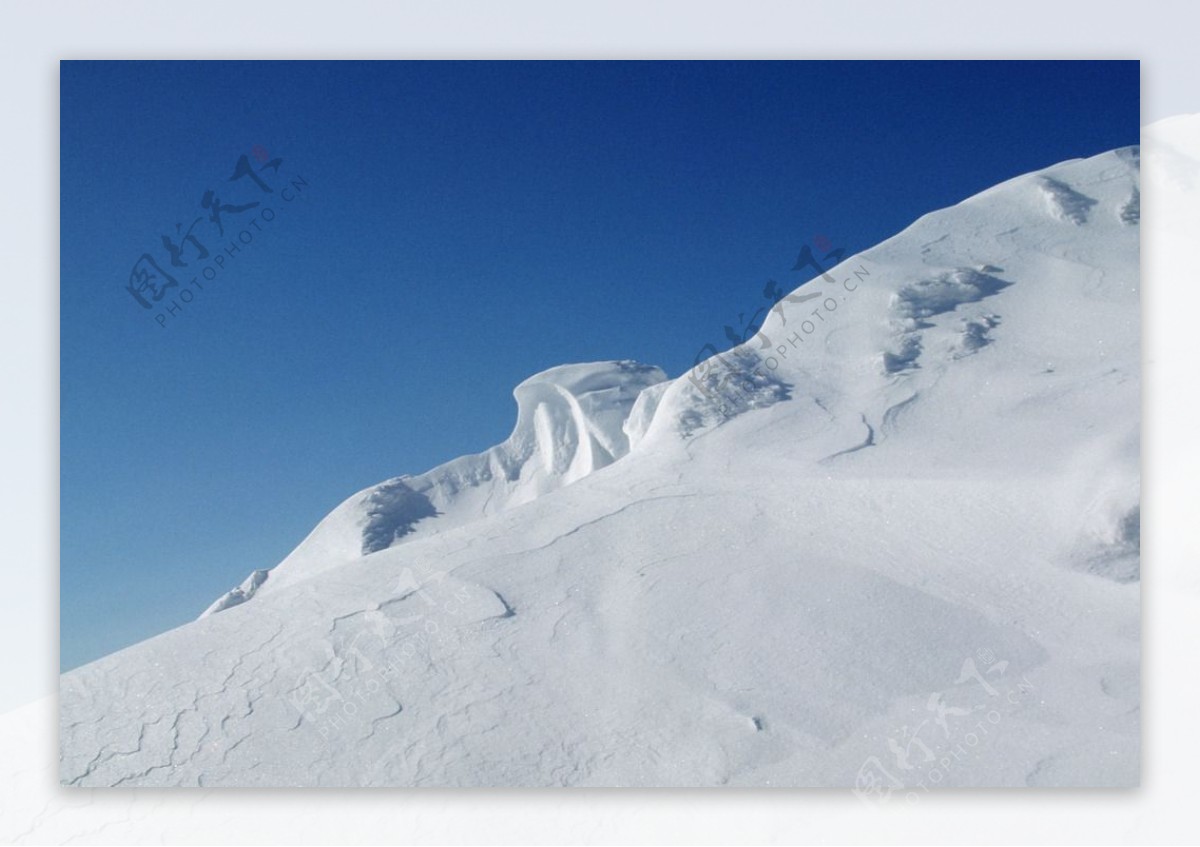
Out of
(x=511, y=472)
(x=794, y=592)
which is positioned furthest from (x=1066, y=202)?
(x=511, y=472)

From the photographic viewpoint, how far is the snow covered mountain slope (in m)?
2.72

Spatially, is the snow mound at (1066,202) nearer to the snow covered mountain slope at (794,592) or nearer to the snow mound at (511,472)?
the snow covered mountain slope at (794,592)

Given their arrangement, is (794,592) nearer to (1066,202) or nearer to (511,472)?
(511,472)

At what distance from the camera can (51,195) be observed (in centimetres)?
309

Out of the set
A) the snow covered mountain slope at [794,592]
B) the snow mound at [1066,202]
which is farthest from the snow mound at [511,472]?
the snow mound at [1066,202]

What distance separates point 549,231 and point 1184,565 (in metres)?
2.02

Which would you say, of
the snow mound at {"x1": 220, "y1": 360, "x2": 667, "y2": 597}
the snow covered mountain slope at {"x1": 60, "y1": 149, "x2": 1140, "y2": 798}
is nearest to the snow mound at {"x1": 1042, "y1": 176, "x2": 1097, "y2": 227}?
the snow covered mountain slope at {"x1": 60, "y1": 149, "x2": 1140, "y2": 798}

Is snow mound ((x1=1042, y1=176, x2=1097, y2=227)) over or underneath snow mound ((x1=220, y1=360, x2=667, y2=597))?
over

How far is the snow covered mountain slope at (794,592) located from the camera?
2725 mm

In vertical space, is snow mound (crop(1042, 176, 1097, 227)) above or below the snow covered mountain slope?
above

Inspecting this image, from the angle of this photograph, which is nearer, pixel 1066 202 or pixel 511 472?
pixel 1066 202

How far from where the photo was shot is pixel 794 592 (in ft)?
9.59

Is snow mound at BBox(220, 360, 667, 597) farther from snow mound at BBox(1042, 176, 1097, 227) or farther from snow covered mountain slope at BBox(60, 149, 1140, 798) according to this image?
snow mound at BBox(1042, 176, 1097, 227)

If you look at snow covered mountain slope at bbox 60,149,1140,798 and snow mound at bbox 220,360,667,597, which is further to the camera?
snow mound at bbox 220,360,667,597
